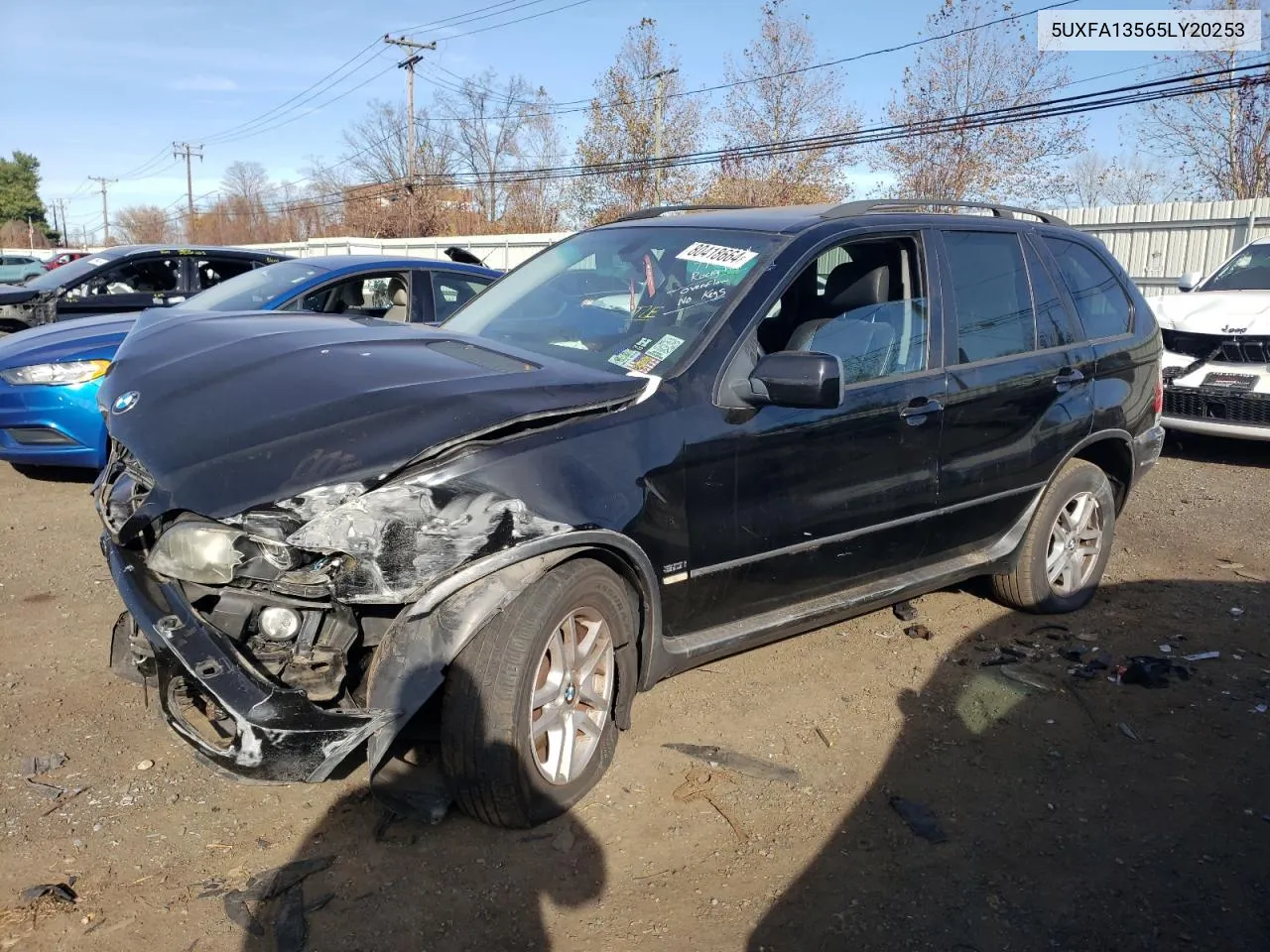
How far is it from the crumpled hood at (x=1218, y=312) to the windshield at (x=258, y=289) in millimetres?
6913

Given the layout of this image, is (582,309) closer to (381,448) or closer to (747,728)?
(381,448)

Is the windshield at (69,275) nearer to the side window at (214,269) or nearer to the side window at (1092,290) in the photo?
the side window at (214,269)

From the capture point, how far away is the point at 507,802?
2.83m

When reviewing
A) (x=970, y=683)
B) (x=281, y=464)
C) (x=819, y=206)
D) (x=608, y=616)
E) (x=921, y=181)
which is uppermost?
(x=921, y=181)

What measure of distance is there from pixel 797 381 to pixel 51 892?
8.47 ft

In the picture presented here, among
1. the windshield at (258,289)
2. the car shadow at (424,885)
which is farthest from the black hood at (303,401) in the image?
the windshield at (258,289)

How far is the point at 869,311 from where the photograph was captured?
4.00m

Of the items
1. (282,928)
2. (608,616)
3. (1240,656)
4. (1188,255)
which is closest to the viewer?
(282,928)

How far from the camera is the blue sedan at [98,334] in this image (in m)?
6.05

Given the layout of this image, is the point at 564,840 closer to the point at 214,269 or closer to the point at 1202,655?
the point at 1202,655

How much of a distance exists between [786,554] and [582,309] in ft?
4.13

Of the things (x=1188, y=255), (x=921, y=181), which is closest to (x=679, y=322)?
(x=1188, y=255)

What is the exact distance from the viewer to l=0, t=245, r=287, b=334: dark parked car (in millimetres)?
9402

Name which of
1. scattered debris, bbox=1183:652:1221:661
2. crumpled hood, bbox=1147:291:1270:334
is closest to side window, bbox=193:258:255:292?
crumpled hood, bbox=1147:291:1270:334
